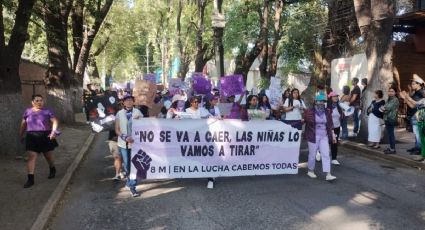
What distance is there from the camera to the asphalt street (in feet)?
21.8

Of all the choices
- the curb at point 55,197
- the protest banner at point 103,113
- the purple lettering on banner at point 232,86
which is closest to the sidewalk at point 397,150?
the purple lettering on banner at point 232,86

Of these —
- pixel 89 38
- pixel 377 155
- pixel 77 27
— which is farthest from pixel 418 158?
pixel 77 27

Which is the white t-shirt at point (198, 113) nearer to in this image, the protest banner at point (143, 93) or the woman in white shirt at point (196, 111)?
the woman in white shirt at point (196, 111)

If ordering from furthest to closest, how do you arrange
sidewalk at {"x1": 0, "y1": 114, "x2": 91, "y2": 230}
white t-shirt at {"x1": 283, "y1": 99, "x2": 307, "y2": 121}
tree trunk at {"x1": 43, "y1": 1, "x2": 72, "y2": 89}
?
tree trunk at {"x1": 43, "y1": 1, "x2": 72, "y2": 89} < white t-shirt at {"x1": 283, "y1": 99, "x2": 307, "y2": 121} < sidewalk at {"x1": 0, "y1": 114, "x2": 91, "y2": 230}

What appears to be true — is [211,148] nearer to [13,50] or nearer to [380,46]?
[13,50]

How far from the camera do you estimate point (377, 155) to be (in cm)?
1238

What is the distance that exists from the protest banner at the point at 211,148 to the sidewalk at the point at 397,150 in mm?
3188

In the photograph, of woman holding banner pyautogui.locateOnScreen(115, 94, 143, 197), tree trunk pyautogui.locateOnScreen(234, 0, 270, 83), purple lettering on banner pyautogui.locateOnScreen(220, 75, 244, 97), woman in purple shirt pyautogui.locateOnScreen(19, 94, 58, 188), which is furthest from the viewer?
tree trunk pyautogui.locateOnScreen(234, 0, 270, 83)

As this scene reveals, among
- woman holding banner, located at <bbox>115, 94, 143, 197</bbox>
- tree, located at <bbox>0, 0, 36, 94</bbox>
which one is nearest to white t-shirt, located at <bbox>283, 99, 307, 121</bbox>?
woman holding banner, located at <bbox>115, 94, 143, 197</bbox>

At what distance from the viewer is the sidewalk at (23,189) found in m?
6.78

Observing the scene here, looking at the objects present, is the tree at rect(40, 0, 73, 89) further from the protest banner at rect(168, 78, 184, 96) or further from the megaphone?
the megaphone

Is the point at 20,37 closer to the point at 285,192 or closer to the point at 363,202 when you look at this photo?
the point at 285,192

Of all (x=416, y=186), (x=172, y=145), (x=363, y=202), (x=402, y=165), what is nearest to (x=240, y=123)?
(x=172, y=145)

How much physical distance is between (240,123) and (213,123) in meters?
0.56
